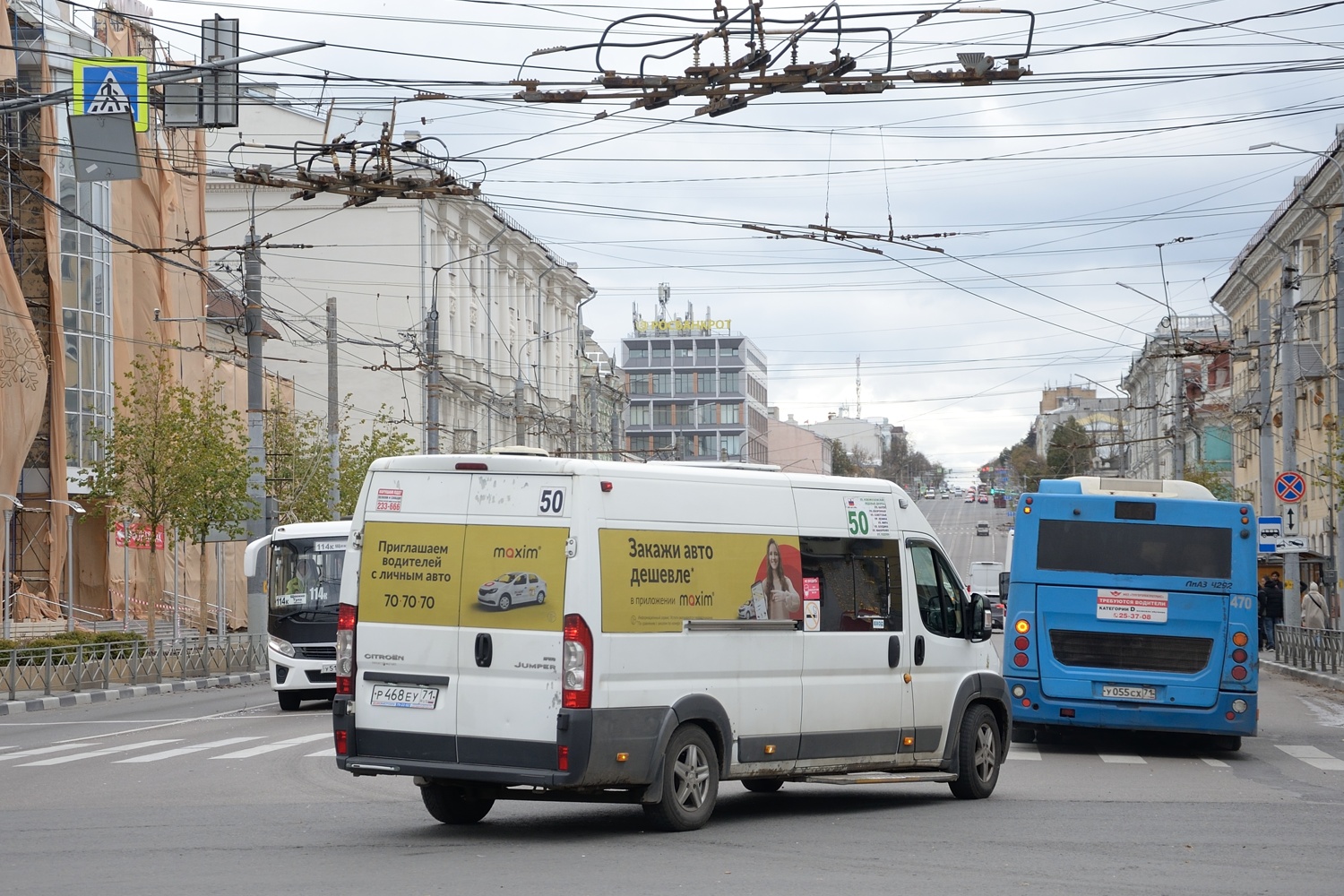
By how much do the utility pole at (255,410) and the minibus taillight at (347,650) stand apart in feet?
72.1

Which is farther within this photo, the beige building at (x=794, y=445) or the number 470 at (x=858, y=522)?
the beige building at (x=794, y=445)

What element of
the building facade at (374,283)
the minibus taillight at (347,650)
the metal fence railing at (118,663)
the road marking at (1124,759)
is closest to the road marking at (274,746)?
the minibus taillight at (347,650)

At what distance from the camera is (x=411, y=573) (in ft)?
35.8

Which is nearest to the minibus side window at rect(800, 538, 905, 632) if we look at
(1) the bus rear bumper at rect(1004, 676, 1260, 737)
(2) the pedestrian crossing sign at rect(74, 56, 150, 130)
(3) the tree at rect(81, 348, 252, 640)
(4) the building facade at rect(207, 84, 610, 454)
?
(1) the bus rear bumper at rect(1004, 676, 1260, 737)

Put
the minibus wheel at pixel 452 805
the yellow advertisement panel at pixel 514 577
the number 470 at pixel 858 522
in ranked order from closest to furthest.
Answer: the yellow advertisement panel at pixel 514 577, the minibus wheel at pixel 452 805, the number 470 at pixel 858 522

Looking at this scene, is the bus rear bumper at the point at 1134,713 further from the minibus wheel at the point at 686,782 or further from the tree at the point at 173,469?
the tree at the point at 173,469

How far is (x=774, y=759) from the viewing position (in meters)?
11.8

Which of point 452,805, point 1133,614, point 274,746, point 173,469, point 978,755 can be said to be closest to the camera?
point 452,805

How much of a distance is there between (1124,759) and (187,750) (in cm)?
980

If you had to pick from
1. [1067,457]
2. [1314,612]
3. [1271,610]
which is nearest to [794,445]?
[1067,457]

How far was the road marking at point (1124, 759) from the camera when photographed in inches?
691

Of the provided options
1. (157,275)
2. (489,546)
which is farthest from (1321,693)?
(157,275)

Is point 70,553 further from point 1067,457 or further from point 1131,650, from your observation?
point 1067,457

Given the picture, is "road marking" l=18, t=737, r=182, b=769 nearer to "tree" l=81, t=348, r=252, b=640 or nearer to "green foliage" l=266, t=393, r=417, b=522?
"tree" l=81, t=348, r=252, b=640
